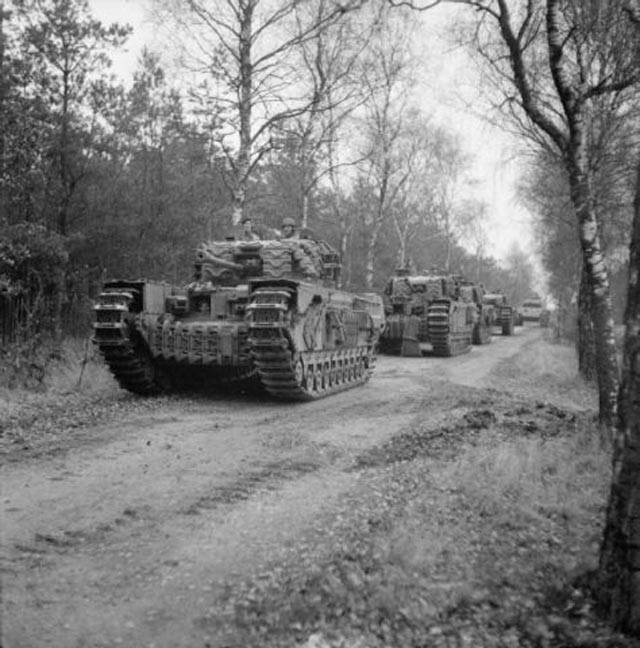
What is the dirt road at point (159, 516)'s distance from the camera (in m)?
3.66

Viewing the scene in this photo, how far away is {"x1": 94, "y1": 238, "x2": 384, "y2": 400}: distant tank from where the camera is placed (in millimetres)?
10703

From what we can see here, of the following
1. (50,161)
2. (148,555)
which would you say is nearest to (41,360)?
(50,161)

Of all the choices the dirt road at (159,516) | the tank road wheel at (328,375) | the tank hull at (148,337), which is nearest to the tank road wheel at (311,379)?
the tank road wheel at (328,375)

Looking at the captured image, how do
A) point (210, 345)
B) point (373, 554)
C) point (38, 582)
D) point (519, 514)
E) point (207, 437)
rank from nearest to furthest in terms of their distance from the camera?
point (38, 582)
point (373, 554)
point (519, 514)
point (207, 437)
point (210, 345)

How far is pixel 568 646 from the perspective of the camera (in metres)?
3.58

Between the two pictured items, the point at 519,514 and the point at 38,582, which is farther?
the point at 519,514

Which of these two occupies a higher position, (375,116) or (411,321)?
→ (375,116)

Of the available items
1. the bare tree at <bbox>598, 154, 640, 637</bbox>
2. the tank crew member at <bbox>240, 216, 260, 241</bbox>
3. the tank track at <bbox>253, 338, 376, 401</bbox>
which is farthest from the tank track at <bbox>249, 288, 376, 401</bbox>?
the bare tree at <bbox>598, 154, 640, 637</bbox>

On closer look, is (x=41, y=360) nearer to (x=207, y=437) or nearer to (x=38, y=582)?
(x=207, y=437)

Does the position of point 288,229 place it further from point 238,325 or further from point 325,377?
point 238,325

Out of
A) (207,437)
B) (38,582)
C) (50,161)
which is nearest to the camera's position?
(38,582)

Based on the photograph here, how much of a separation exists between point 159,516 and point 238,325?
19.7 ft

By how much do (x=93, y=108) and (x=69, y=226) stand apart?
8.79 feet

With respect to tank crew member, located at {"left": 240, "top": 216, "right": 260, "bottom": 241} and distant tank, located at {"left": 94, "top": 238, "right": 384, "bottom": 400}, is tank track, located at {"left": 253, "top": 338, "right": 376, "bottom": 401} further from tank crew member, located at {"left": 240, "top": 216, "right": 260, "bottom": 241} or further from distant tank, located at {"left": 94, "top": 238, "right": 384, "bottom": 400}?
tank crew member, located at {"left": 240, "top": 216, "right": 260, "bottom": 241}
